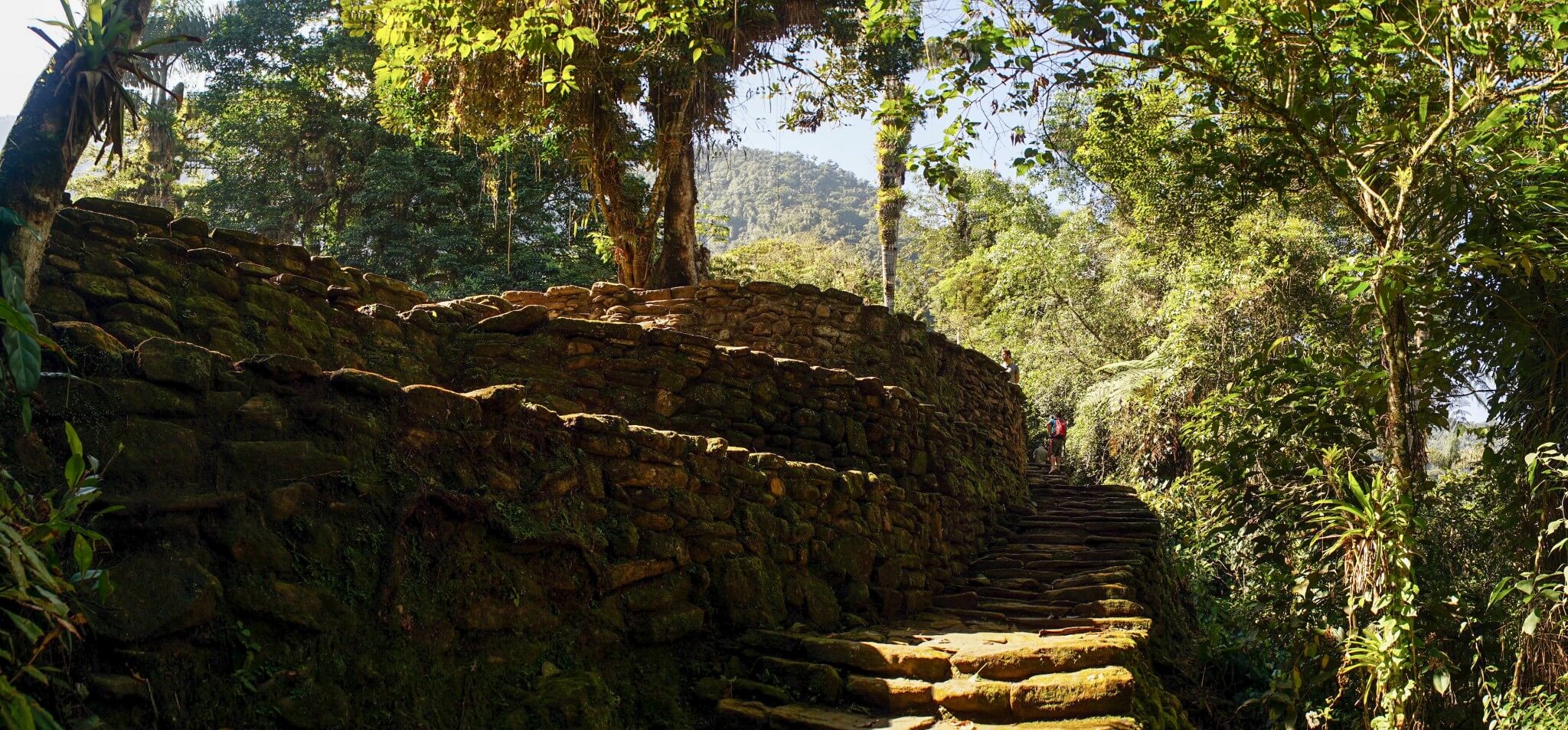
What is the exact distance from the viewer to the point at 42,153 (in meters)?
3.62

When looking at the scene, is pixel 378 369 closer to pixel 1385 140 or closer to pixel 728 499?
pixel 728 499

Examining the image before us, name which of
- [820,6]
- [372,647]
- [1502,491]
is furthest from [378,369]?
[820,6]

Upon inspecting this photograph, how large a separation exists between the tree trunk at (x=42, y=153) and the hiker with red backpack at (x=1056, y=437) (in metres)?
13.4

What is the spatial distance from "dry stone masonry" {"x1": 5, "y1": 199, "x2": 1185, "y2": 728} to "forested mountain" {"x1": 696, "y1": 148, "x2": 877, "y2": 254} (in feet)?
173

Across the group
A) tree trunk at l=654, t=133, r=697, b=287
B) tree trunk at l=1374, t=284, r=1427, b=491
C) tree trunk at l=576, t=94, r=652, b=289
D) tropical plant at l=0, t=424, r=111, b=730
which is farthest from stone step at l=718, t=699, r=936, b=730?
tree trunk at l=654, t=133, r=697, b=287

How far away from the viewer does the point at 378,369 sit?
4805 mm

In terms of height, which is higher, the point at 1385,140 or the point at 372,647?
the point at 1385,140

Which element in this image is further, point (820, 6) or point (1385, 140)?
point (820, 6)

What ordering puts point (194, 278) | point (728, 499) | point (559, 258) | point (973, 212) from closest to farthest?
point (194, 278) → point (728, 499) → point (559, 258) → point (973, 212)

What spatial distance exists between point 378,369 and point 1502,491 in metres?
6.57

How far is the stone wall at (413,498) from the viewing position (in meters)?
2.66

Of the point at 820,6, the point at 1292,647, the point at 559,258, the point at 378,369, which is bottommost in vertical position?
the point at 1292,647

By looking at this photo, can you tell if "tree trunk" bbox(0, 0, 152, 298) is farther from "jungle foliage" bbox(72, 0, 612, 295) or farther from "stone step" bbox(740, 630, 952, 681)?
"jungle foliage" bbox(72, 0, 612, 295)

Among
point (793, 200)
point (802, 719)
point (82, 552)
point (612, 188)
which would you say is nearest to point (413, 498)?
point (82, 552)
